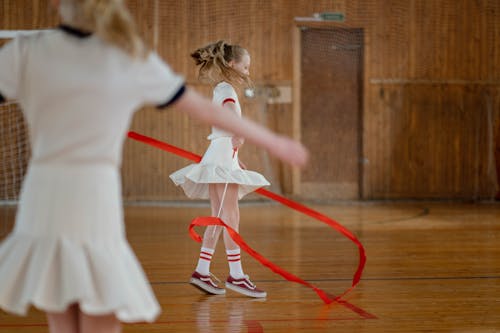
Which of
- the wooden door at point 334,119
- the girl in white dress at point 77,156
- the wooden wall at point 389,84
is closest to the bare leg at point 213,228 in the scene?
the girl in white dress at point 77,156

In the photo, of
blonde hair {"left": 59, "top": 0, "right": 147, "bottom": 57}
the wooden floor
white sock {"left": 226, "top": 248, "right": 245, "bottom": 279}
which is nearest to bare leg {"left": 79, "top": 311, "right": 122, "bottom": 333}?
blonde hair {"left": 59, "top": 0, "right": 147, "bottom": 57}

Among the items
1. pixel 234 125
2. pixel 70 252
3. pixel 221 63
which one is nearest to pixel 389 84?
pixel 221 63

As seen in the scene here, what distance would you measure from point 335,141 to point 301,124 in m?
0.55

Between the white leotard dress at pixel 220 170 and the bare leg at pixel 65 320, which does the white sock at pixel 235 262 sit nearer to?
the white leotard dress at pixel 220 170

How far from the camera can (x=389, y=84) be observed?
454 inches

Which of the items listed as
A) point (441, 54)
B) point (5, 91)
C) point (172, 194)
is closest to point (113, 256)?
point (5, 91)

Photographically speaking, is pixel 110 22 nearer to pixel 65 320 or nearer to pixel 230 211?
pixel 65 320

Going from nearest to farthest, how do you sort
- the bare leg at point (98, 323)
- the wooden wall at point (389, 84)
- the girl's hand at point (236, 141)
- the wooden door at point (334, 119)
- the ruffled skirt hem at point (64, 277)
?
the ruffled skirt hem at point (64, 277) < the bare leg at point (98, 323) < the girl's hand at point (236, 141) < the wooden wall at point (389, 84) < the wooden door at point (334, 119)

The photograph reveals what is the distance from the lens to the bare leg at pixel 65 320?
199 cm

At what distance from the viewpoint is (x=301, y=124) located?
11516 mm

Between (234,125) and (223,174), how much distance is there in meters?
2.45

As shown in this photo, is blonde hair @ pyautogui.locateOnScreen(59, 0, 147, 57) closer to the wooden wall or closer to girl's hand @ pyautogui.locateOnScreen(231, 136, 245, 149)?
girl's hand @ pyautogui.locateOnScreen(231, 136, 245, 149)

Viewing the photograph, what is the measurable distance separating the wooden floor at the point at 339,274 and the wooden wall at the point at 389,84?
70.7 inches

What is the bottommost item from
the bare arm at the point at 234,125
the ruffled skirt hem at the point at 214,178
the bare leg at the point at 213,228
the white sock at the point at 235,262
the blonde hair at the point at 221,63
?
the white sock at the point at 235,262
